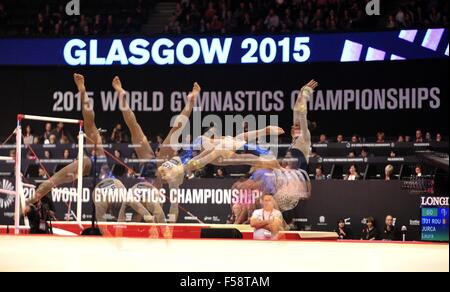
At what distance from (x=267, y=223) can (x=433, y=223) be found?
396 cm

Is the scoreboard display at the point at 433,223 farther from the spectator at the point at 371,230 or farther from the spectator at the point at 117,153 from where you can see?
the spectator at the point at 117,153

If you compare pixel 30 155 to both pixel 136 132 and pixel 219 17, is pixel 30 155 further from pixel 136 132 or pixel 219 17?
pixel 219 17

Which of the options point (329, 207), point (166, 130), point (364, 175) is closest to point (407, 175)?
point (364, 175)

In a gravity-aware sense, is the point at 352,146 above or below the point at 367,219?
above

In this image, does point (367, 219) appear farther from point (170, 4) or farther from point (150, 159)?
point (170, 4)

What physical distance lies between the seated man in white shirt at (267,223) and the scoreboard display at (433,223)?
3.53 m

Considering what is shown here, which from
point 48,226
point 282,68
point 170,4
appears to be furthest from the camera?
point 170,4

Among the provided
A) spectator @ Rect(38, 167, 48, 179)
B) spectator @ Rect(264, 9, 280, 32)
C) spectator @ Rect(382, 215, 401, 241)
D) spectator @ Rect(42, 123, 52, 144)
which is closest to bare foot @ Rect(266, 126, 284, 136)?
spectator @ Rect(382, 215, 401, 241)

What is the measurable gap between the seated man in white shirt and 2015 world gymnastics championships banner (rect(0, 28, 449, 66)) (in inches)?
230

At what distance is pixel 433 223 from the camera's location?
11.4 m

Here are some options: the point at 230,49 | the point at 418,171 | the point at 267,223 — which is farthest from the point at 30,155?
the point at 418,171

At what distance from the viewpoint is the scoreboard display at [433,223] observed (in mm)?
11266

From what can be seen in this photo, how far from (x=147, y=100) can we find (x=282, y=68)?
3.34 m

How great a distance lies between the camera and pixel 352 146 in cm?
1285
